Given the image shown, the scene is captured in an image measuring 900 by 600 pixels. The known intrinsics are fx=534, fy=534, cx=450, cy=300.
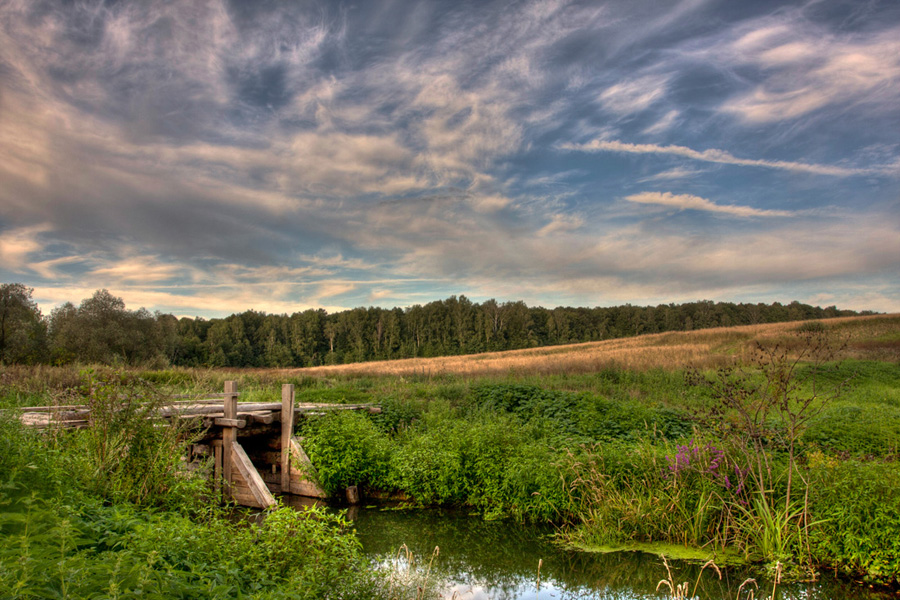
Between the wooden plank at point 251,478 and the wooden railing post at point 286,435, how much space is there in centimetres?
125

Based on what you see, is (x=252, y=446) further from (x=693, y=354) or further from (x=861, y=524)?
(x=693, y=354)

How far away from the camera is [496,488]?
998 cm

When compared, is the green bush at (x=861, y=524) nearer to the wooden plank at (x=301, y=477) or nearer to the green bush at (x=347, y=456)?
the green bush at (x=347, y=456)

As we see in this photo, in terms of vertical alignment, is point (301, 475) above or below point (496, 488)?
below

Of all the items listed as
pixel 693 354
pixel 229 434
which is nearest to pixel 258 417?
pixel 229 434

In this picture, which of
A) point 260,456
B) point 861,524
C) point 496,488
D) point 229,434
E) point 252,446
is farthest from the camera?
point 252,446

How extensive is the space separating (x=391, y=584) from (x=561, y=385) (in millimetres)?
15921

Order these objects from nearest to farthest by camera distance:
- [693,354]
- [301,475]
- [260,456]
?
[301,475] < [260,456] < [693,354]

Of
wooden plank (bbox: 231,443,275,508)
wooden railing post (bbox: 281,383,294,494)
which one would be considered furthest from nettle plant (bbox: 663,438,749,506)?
wooden railing post (bbox: 281,383,294,494)

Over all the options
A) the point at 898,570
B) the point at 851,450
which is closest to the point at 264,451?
the point at 898,570

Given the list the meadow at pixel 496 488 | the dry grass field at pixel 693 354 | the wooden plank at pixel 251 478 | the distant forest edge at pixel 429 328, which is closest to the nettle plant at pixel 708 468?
the meadow at pixel 496 488

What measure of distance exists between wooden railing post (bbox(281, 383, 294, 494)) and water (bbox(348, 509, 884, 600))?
2.77 meters

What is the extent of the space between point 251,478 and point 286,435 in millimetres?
1570

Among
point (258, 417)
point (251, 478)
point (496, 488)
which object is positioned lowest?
point (496, 488)
